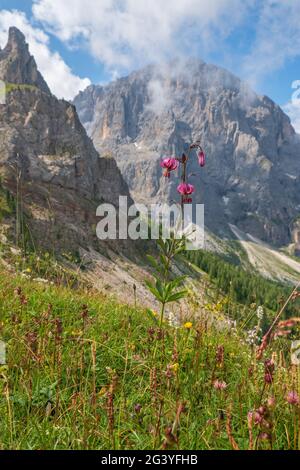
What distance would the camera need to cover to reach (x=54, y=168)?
87500 mm

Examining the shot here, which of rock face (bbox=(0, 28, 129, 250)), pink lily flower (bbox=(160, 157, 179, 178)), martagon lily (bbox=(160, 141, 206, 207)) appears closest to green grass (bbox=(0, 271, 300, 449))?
martagon lily (bbox=(160, 141, 206, 207))

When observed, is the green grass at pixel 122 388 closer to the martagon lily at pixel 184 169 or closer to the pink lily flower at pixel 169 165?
the martagon lily at pixel 184 169

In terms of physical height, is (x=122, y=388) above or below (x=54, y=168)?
below

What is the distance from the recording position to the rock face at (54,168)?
57.3 metres

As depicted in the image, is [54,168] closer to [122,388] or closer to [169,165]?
[169,165]

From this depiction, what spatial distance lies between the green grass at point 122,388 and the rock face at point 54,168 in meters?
36.8

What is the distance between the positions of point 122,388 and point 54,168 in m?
88.4

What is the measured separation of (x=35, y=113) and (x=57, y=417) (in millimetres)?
117387

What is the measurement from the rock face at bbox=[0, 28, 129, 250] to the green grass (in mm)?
36820

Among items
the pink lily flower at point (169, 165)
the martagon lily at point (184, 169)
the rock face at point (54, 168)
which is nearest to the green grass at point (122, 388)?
the martagon lily at point (184, 169)

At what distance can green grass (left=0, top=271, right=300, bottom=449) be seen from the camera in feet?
9.20

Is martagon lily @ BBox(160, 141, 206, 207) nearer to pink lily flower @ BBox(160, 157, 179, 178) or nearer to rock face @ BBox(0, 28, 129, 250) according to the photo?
pink lily flower @ BBox(160, 157, 179, 178)

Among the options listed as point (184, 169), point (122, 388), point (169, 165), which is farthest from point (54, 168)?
point (122, 388)

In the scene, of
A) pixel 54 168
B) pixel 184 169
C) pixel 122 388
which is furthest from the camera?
pixel 54 168
